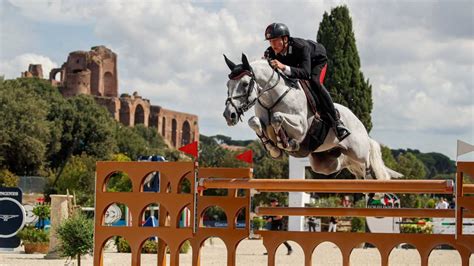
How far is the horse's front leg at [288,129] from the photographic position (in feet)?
24.8

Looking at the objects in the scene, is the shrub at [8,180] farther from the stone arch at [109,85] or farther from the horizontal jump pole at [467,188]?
the stone arch at [109,85]

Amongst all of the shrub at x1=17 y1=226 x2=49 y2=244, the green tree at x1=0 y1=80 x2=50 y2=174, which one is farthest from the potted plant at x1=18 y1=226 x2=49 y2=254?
the green tree at x1=0 y1=80 x2=50 y2=174

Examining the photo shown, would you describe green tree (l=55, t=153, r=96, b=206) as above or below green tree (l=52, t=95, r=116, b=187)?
below

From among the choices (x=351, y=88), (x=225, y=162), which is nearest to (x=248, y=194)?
(x=351, y=88)

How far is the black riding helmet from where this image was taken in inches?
311

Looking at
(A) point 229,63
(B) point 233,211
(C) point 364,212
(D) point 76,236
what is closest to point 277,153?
(B) point 233,211

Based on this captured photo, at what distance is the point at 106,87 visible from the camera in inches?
4345

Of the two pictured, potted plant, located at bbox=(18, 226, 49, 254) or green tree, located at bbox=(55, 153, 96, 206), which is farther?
green tree, located at bbox=(55, 153, 96, 206)

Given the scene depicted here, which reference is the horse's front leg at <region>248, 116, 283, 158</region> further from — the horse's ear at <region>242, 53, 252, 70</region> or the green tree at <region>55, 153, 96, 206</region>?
the green tree at <region>55, 153, 96, 206</region>

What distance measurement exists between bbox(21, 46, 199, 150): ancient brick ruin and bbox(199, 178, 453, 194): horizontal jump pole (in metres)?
95.0

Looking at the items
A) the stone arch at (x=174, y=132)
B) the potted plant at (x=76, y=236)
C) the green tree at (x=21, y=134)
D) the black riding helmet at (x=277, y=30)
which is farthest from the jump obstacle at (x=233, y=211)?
the stone arch at (x=174, y=132)

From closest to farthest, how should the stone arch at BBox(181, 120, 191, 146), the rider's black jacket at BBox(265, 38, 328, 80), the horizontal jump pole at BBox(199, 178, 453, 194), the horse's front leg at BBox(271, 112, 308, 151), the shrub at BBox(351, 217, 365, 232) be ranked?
the horizontal jump pole at BBox(199, 178, 453, 194) < the horse's front leg at BBox(271, 112, 308, 151) < the rider's black jacket at BBox(265, 38, 328, 80) < the shrub at BBox(351, 217, 365, 232) < the stone arch at BBox(181, 120, 191, 146)

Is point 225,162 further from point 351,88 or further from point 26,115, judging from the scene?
point 351,88

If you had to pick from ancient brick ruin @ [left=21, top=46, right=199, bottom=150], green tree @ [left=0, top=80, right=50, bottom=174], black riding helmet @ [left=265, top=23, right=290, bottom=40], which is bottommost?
black riding helmet @ [left=265, top=23, right=290, bottom=40]
